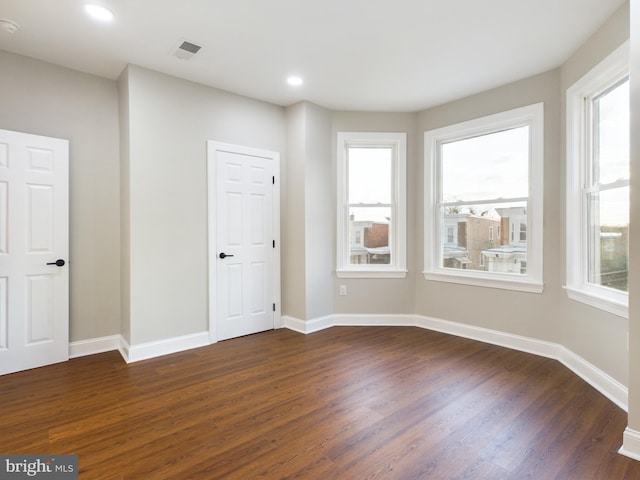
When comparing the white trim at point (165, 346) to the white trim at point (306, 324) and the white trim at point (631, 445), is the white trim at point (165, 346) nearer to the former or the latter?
Result: the white trim at point (306, 324)

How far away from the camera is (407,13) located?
2.41 m

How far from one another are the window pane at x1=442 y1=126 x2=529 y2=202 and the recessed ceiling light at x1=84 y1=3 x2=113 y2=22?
139 inches

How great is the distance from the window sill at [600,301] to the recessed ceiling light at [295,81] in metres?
3.20

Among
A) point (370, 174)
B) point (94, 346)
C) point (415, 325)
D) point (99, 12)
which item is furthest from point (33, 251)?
point (415, 325)

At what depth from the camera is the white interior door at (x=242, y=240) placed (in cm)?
370

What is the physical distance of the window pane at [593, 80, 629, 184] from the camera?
2.52 metres

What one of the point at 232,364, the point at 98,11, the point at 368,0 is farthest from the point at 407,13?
the point at 232,364

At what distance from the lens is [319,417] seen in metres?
2.23

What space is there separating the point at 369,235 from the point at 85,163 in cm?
319

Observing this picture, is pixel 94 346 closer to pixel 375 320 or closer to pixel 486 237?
pixel 375 320

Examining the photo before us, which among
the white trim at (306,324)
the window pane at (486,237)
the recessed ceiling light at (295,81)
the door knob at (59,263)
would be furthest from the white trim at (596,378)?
the door knob at (59,263)

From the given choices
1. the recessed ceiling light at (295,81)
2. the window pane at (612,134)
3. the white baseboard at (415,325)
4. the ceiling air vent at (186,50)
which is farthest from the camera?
the recessed ceiling light at (295,81)

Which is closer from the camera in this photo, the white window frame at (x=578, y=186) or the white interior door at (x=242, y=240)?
the white window frame at (x=578, y=186)

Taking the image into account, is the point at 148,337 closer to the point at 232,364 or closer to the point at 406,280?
the point at 232,364
